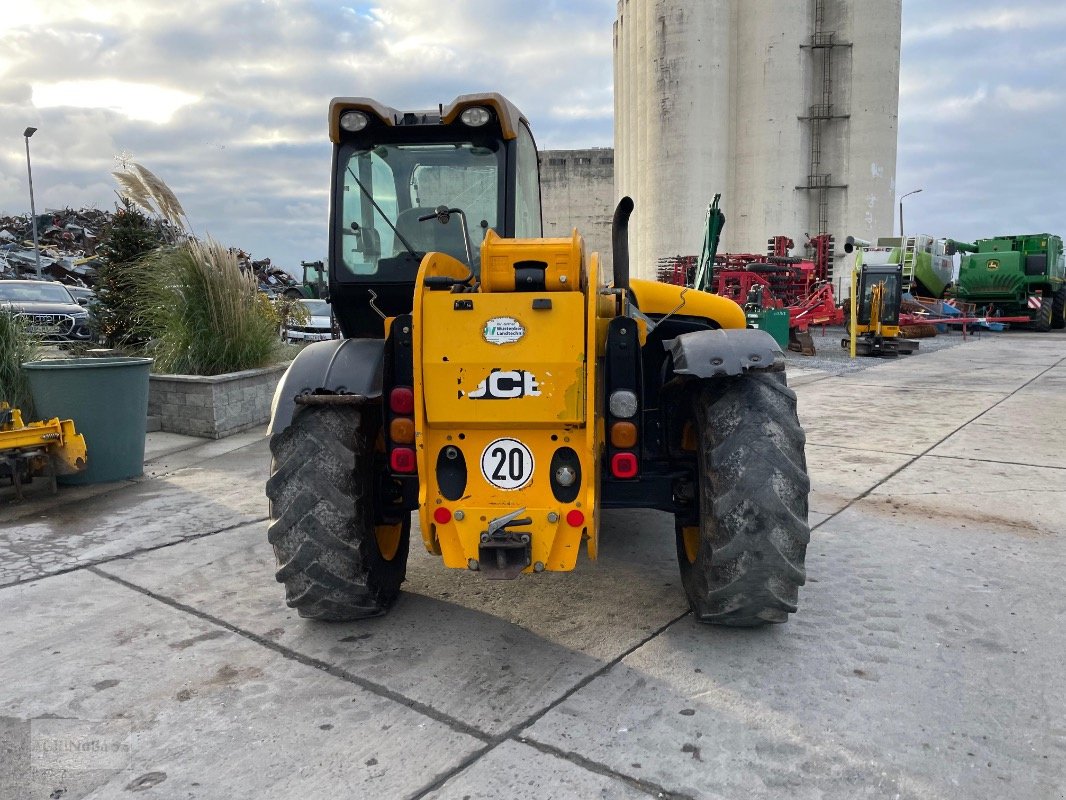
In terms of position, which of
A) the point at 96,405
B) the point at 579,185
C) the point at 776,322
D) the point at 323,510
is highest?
the point at 579,185

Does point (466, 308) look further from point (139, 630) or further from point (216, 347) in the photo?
point (216, 347)

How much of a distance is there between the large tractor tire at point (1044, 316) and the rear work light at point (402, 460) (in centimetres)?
2706

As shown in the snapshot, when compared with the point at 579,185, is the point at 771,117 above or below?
above

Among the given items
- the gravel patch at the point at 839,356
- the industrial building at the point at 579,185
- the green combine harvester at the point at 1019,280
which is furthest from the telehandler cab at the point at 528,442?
the industrial building at the point at 579,185

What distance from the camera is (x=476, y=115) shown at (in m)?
4.23

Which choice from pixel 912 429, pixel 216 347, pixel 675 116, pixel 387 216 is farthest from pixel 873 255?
pixel 387 216

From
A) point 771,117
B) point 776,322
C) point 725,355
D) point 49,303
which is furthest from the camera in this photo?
point 771,117

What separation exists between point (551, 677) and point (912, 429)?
6.72m

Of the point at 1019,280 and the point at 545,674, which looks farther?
the point at 1019,280

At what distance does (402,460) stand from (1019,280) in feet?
87.7

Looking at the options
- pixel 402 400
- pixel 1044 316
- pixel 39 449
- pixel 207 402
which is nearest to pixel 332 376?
pixel 402 400

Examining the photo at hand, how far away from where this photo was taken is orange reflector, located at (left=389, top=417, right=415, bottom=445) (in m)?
3.24

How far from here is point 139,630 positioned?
3.57 meters

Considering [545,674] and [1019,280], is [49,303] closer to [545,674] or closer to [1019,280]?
[545,674]
